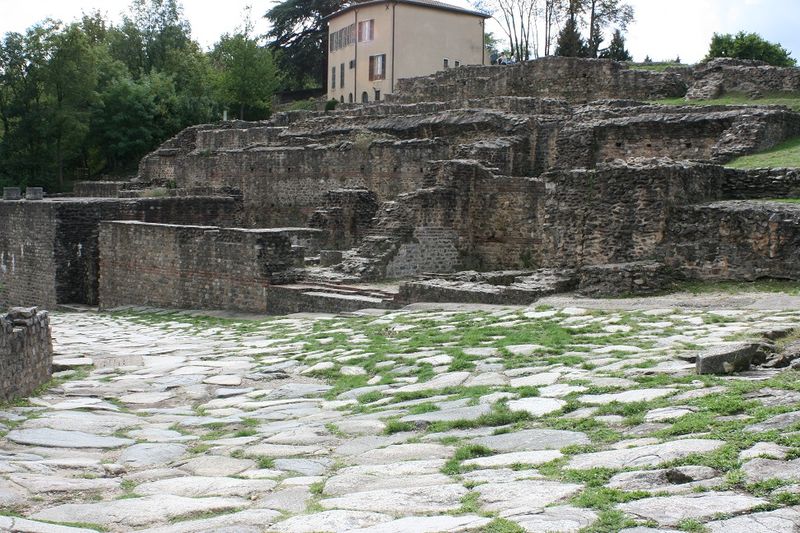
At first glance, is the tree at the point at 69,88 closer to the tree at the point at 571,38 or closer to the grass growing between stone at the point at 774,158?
the tree at the point at 571,38

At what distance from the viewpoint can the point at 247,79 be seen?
165ft

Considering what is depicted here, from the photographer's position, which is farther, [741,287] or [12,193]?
[12,193]

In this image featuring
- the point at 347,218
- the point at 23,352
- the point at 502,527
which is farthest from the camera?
the point at 347,218

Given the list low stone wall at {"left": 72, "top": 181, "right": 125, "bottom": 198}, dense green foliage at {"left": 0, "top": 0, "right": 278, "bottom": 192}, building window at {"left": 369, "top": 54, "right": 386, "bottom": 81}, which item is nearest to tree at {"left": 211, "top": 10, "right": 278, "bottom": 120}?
dense green foliage at {"left": 0, "top": 0, "right": 278, "bottom": 192}

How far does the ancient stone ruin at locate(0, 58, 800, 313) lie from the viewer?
14.3m

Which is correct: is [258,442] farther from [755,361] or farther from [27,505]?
[755,361]

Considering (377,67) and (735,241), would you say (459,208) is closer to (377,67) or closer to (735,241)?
(735,241)

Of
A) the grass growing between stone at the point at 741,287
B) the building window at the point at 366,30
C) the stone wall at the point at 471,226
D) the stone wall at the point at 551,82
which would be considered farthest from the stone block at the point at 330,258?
the building window at the point at 366,30

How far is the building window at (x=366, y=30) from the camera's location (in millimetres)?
47463

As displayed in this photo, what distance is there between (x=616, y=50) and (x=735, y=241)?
37.0m

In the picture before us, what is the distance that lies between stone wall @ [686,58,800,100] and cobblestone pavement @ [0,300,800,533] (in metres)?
15.2

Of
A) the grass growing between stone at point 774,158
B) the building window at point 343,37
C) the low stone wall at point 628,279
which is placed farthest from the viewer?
the building window at point 343,37

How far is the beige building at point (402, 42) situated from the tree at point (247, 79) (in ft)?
14.0

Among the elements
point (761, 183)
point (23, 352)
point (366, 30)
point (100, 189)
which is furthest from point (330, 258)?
point (366, 30)
